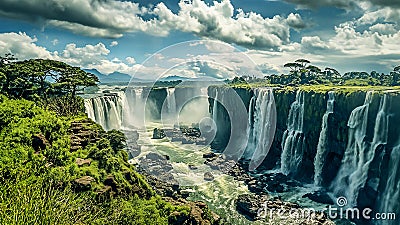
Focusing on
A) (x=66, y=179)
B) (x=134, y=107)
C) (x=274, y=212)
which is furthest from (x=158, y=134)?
(x=66, y=179)

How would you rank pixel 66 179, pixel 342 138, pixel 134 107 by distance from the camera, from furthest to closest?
pixel 134 107 < pixel 342 138 < pixel 66 179

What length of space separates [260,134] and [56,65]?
2454 cm

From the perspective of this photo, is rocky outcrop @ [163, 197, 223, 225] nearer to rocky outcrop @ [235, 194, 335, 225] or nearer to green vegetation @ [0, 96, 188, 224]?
green vegetation @ [0, 96, 188, 224]

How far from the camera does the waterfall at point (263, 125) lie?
39.3 metres

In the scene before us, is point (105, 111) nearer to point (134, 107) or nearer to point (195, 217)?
point (134, 107)

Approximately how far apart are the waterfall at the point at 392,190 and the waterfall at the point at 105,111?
28.7 meters

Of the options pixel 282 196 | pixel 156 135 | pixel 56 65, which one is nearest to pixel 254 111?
pixel 156 135

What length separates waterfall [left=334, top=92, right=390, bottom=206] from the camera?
24.2 m

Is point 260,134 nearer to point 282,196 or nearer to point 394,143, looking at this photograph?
point 282,196

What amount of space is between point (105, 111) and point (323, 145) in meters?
25.3

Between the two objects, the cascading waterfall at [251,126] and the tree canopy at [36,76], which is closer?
the tree canopy at [36,76]

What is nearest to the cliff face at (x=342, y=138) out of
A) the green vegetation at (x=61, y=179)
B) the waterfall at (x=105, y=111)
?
the green vegetation at (x=61, y=179)

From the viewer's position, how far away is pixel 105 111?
40.8 meters

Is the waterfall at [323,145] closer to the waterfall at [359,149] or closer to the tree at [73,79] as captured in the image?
the waterfall at [359,149]
